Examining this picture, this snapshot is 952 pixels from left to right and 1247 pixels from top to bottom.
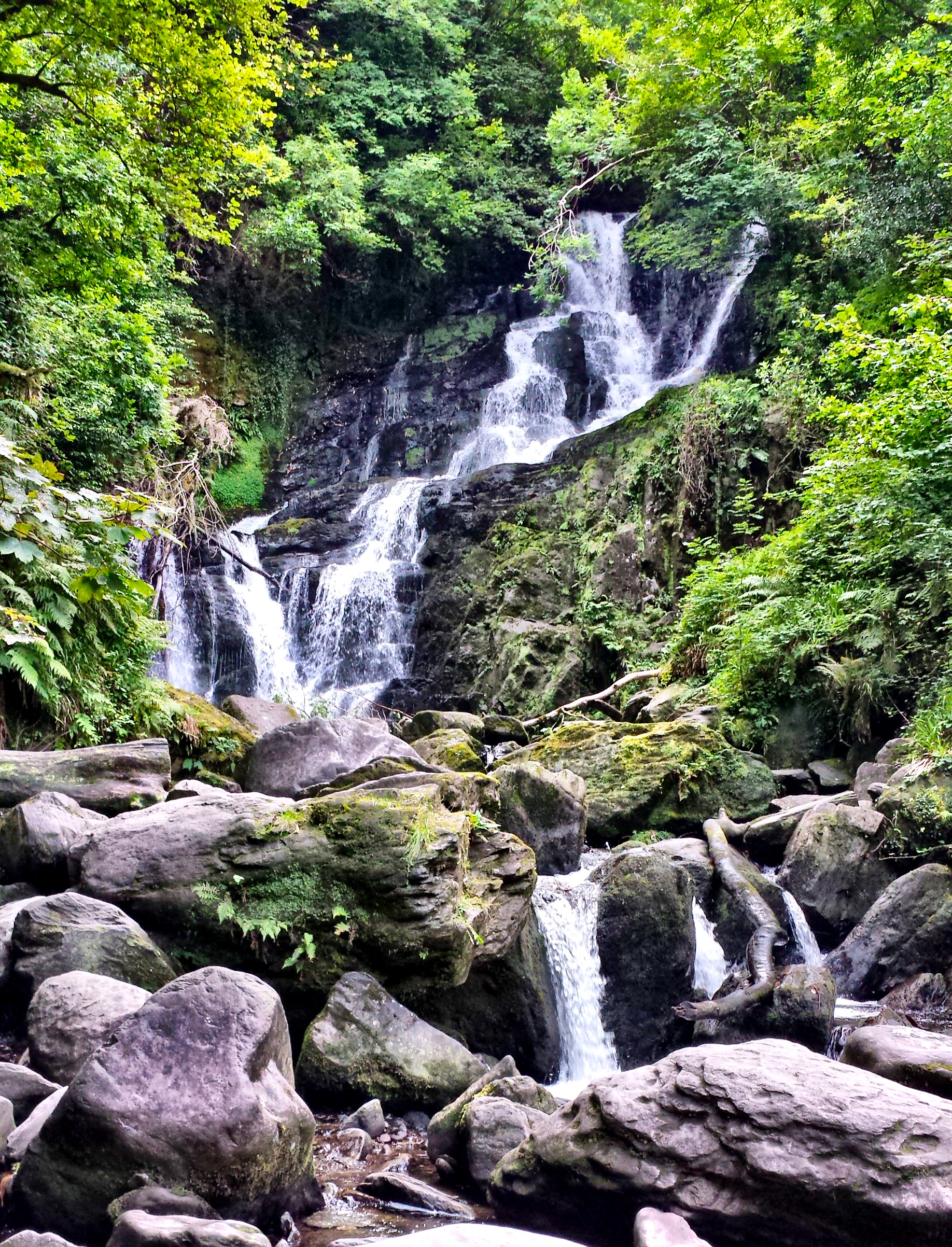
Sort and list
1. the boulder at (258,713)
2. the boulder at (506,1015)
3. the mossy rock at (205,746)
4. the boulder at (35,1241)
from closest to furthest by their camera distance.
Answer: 1. the boulder at (35,1241)
2. the boulder at (506,1015)
3. the mossy rock at (205,746)
4. the boulder at (258,713)

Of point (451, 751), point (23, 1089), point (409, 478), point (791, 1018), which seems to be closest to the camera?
point (23, 1089)

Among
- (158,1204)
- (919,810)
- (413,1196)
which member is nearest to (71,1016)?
(158,1204)

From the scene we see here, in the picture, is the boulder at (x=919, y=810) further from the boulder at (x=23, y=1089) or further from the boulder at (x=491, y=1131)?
the boulder at (x=23, y=1089)

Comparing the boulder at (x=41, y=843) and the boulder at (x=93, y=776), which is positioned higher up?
the boulder at (x=93, y=776)

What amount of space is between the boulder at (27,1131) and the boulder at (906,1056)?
376cm

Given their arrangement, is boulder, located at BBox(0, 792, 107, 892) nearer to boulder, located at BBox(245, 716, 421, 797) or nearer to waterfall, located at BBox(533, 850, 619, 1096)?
boulder, located at BBox(245, 716, 421, 797)

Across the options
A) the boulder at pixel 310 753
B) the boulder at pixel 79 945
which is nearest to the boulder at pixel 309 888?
the boulder at pixel 79 945

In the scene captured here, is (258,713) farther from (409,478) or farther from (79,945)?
(409,478)

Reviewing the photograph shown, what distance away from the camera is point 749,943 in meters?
6.92

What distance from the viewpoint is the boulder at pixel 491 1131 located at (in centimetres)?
411

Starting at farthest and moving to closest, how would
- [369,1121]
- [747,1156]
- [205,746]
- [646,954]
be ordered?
1. [205,746]
2. [646,954]
3. [369,1121]
4. [747,1156]

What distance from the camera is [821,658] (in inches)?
411

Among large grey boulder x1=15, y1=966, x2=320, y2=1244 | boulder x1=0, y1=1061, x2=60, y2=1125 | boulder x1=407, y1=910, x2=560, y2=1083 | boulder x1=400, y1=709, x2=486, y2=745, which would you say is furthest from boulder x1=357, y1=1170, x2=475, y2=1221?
boulder x1=400, y1=709, x2=486, y2=745

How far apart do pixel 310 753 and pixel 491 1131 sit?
5209mm
